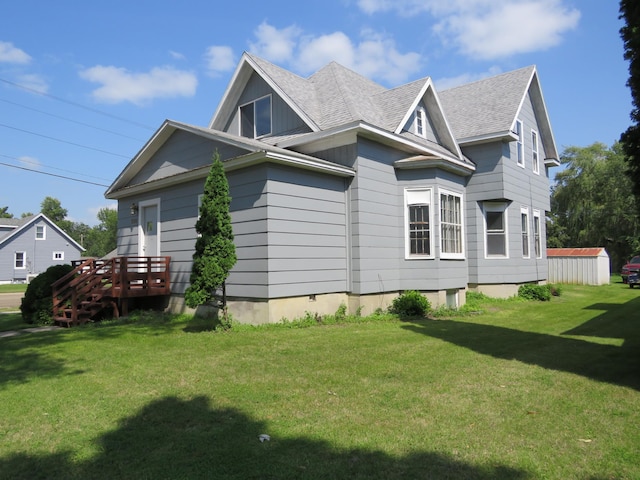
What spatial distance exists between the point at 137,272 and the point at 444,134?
10769mm

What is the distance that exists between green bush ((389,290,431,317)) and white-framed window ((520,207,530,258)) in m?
6.74

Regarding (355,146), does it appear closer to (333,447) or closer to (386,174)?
(386,174)

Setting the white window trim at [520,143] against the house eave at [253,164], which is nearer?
the house eave at [253,164]

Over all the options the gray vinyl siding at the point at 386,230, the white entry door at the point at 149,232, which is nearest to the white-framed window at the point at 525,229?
the gray vinyl siding at the point at 386,230

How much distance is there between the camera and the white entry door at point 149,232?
13.8 m

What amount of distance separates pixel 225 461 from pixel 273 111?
11.8m

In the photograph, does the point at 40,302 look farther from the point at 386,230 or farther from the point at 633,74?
the point at 633,74

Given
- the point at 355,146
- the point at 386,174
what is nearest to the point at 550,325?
the point at 386,174

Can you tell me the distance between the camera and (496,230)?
1590cm

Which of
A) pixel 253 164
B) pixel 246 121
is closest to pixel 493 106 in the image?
pixel 246 121

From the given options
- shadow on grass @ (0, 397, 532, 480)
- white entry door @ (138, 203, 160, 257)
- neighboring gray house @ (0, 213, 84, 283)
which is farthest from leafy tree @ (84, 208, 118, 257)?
shadow on grass @ (0, 397, 532, 480)

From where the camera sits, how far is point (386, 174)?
1264 cm

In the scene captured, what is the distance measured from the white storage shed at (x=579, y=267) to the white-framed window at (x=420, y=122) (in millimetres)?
14370

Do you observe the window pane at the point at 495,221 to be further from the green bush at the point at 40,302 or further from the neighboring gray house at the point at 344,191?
the green bush at the point at 40,302
